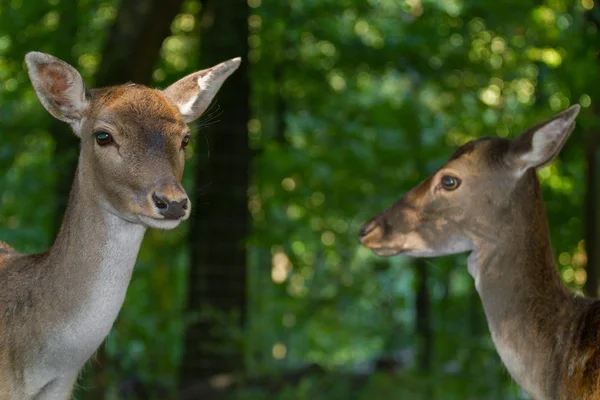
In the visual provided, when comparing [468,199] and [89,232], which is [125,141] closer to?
[89,232]

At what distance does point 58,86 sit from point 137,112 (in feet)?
1.34

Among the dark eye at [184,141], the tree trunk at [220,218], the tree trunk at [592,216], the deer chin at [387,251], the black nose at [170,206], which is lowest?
the tree trunk at [220,218]

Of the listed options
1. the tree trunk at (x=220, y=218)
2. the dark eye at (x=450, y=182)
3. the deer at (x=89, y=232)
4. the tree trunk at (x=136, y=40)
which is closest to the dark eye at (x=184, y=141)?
the deer at (x=89, y=232)

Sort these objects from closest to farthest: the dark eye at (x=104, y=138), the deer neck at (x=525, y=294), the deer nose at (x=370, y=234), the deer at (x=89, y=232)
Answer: the deer at (x=89, y=232) → the dark eye at (x=104, y=138) → the deer neck at (x=525, y=294) → the deer nose at (x=370, y=234)

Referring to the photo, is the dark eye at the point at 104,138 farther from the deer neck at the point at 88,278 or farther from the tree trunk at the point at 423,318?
the tree trunk at the point at 423,318

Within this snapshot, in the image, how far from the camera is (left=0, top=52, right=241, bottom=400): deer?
4.36 m

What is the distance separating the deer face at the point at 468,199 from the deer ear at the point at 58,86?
5.57ft

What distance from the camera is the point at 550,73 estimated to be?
783cm

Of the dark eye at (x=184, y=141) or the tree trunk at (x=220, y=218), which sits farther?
the tree trunk at (x=220, y=218)

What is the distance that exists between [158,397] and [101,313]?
15.5 feet

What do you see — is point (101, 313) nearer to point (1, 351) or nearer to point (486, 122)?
point (1, 351)

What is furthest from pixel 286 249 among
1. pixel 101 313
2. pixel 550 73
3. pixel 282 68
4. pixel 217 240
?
pixel 101 313

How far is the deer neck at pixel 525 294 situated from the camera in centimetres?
484

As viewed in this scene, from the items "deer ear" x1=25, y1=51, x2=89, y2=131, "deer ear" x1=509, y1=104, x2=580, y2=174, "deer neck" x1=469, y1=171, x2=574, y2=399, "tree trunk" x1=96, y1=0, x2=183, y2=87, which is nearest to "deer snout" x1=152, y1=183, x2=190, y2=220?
"deer ear" x1=25, y1=51, x2=89, y2=131
